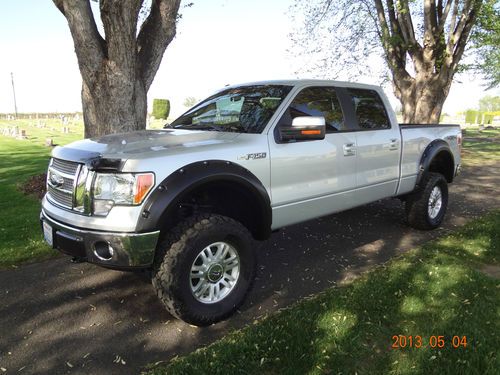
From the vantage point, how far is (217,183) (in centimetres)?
329

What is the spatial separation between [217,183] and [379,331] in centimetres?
169

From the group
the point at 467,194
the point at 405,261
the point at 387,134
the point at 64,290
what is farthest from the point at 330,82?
the point at 467,194

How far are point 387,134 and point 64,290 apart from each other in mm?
3948

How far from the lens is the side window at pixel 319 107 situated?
13.2 feet

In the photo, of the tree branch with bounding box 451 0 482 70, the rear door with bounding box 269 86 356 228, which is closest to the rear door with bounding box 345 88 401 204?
the rear door with bounding box 269 86 356 228

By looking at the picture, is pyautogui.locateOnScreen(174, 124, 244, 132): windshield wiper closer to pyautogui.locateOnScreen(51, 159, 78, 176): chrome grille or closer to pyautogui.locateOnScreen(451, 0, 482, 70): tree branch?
pyautogui.locateOnScreen(51, 159, 78, 176): chrome grille

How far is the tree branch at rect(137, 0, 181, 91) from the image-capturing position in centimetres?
734

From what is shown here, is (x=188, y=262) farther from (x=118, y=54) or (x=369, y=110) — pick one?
(x=118, y=54)

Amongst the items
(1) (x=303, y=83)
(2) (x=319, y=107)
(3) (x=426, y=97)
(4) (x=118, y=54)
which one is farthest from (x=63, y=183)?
(3) (x=426, y=97)

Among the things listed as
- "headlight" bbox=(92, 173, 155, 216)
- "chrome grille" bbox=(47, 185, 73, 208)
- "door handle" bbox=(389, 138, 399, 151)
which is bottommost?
"chrome grille" bbox=(47, 185, 73, 208)

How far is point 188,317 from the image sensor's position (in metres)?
3.13

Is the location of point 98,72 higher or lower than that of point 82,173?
higher

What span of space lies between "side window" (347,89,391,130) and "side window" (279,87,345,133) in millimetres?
352

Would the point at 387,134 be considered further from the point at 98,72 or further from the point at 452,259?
the point at 98,72
